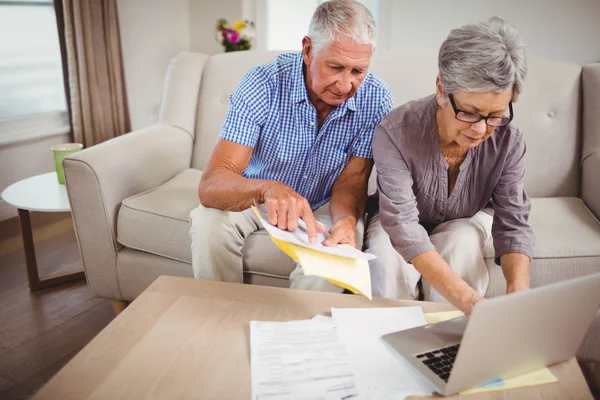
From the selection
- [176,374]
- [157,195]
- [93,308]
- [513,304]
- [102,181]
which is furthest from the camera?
[93,308]

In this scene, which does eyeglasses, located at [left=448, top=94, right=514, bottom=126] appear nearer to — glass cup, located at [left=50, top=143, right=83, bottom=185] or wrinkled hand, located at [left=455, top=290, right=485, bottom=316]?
wrinkled hand, located at [left=455, top=290, right=485, bottom=316]

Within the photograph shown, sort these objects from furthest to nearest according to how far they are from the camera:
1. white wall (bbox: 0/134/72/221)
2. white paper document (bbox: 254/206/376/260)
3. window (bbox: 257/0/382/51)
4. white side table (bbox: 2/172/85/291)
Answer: window (bbox: 257/0/382/51) → white wall (bbox: 0/134/72/221) → white side table (bbox: 2/172/85/291) → white paper document (bbox: 254/206/376/260)

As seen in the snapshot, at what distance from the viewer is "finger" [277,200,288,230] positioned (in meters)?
1.12

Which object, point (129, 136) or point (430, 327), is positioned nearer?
point (430, 327)

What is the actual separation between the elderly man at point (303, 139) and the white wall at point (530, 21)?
5.02 feet

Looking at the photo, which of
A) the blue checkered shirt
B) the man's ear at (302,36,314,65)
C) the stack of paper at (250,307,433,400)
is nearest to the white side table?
the blue checkered shirt

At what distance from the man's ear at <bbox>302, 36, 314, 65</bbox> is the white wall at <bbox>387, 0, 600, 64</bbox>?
5.21 feet

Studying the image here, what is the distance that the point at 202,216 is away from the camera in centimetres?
151

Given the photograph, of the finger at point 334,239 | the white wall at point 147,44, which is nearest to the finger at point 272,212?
the finger at point 334,239

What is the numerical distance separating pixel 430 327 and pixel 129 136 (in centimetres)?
140

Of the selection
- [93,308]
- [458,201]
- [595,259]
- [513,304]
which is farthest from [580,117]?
[93,308]

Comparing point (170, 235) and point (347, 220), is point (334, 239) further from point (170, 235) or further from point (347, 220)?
point (170, 235)

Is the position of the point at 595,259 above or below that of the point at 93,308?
above

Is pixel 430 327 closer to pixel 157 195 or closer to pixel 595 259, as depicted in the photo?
pixel 595 259
